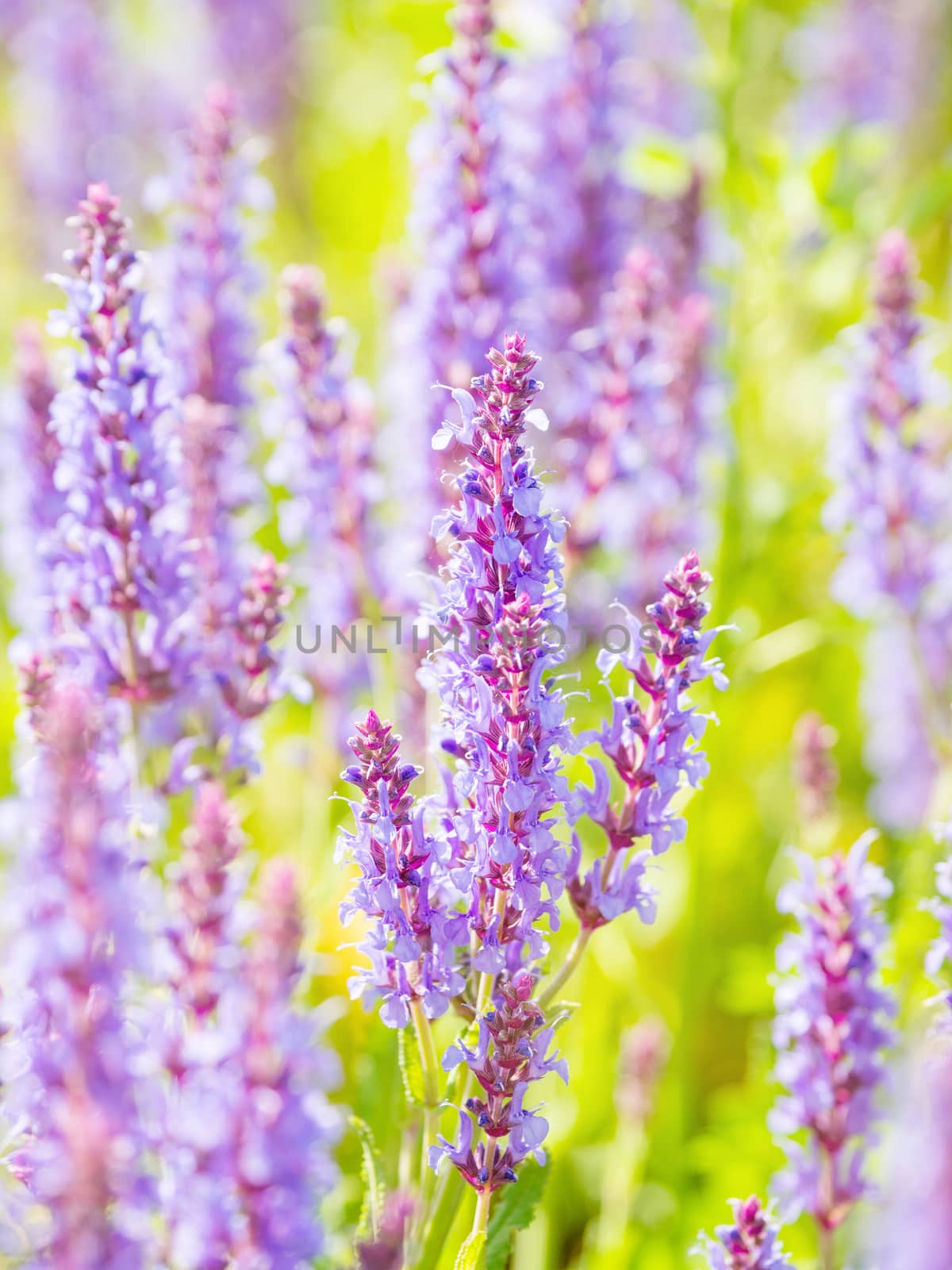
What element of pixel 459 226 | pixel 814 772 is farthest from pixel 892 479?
pixel 459 226

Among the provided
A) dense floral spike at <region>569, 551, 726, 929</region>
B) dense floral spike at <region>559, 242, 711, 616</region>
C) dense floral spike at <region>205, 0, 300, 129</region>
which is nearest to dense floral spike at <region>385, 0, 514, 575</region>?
dense floral spike at <region>559, 242, 711, 616</region>

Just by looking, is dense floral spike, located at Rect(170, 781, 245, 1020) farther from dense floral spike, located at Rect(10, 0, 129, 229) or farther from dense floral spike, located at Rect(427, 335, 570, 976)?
dense floral spike, located at Rect(10, 0, 129, 229)

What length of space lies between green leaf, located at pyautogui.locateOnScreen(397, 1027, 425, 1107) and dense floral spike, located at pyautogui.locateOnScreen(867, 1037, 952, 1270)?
51 cm

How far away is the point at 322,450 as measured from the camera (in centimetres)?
227

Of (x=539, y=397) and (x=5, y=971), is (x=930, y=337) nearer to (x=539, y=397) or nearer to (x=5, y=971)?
(x=539, y=397)

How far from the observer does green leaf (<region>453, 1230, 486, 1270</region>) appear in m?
1.33

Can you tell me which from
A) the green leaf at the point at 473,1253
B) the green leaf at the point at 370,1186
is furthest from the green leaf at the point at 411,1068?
the green leaf at the point at 473,1253

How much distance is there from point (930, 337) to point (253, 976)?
6.96ft

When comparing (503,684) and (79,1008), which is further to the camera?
(503,684)

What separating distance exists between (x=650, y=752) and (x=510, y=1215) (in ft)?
1.95

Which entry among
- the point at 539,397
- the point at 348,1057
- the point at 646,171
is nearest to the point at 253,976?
the point at 348,1057

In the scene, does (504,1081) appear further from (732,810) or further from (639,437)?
(732,810)

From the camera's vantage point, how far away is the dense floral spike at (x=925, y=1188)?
1042 mm

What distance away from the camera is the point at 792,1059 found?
1681mm
